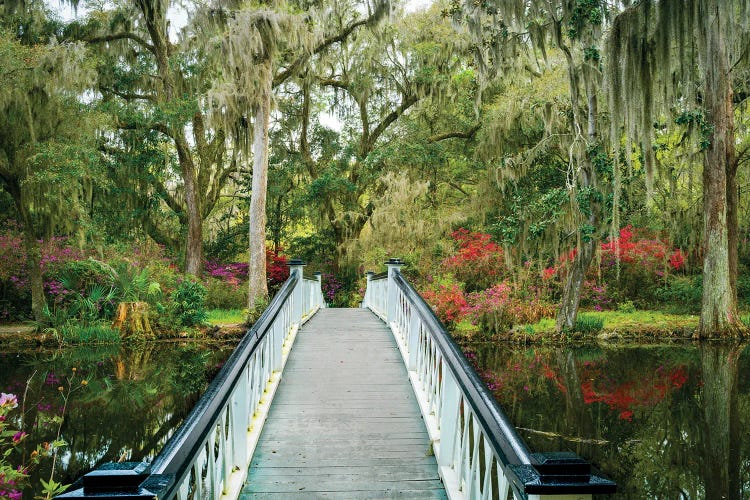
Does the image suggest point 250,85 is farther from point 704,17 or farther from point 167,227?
point 704,17

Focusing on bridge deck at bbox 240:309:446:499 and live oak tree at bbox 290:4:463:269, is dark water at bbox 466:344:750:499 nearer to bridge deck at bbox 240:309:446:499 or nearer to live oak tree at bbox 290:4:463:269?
bridge deck at bbox 240:309:446:499

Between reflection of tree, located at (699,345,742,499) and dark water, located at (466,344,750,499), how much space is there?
1 centimetres

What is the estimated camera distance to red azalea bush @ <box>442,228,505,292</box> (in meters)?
15.2

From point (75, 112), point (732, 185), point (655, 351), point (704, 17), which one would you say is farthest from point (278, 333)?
point (732, 185)

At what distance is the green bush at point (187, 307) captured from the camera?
12898 mm

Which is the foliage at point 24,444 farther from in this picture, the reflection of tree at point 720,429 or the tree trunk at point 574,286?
the tree trunk at point 574,286

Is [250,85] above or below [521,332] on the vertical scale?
above

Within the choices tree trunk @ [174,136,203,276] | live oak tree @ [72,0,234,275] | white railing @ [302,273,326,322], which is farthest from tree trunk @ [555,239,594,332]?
tree trunk @ [174,136,203,276]

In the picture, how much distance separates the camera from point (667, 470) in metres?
5.50

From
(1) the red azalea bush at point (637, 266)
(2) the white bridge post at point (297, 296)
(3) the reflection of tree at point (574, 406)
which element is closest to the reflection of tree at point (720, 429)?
(3) the reflection of tree at point (574, 406)

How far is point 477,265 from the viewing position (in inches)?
603

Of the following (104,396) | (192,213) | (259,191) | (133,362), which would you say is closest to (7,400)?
(104,396)

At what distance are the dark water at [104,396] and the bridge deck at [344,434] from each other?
5.01 ft

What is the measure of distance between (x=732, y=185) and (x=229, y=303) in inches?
537
